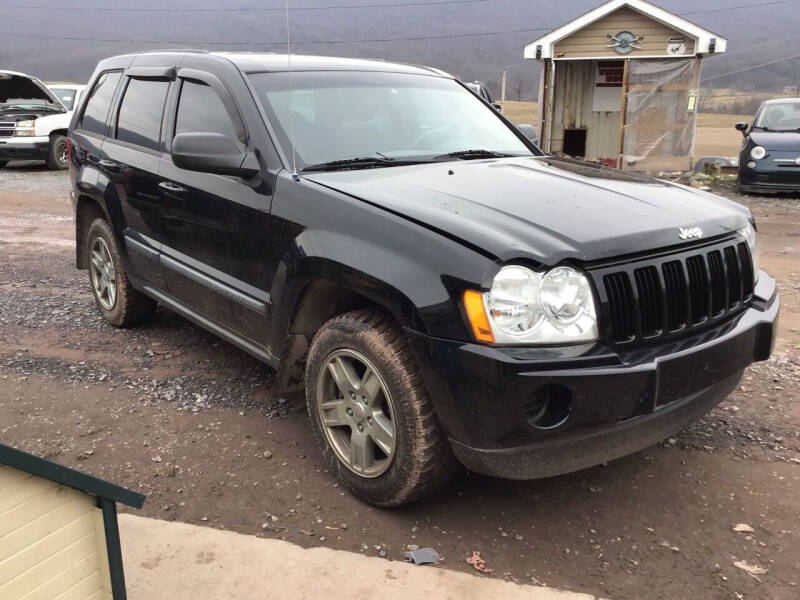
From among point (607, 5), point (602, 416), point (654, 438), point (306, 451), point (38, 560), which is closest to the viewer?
point (38, 560)

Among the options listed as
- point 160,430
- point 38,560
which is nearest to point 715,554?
point 38,560

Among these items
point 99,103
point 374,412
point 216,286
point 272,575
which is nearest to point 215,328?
point 216,286

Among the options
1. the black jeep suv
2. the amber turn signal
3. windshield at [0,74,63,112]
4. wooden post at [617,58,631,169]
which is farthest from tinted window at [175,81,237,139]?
windshield at [0,74,63,112]

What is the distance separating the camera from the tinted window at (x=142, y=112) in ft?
14.0

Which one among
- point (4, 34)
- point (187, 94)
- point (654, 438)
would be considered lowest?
point (654, 438)

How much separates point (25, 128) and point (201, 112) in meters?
13.5

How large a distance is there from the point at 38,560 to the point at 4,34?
19016 centimetres

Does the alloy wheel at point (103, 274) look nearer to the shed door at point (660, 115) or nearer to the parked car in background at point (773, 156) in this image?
the parked car in background at point (773, 156)

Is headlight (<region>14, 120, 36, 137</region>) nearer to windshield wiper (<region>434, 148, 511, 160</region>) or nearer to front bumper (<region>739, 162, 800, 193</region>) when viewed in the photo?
front bumper (<region>739, 162, 800, 193</region>)

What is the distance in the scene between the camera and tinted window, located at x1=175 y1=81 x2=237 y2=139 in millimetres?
3705

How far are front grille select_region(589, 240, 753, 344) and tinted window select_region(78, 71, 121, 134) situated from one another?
12.4 feet

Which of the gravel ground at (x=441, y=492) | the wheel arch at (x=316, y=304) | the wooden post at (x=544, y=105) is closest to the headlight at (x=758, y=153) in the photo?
the wooden post at (x=544, y=105)

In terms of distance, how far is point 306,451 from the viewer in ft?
11.6

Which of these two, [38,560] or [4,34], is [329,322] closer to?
[38,560]
